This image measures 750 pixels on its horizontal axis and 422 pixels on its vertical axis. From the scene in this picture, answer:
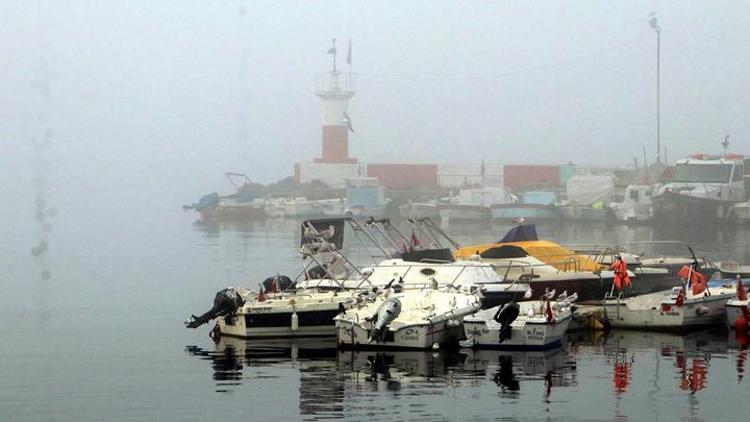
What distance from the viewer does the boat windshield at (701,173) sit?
356ft

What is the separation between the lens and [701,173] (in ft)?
360

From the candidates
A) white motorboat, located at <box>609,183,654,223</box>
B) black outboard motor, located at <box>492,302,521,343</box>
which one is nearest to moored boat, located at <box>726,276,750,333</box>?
black outboard motor, located at <box>492,302,521,343</box>

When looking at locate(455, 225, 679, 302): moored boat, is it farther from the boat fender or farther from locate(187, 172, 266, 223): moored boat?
locate(187, 172, 266, 223): moored boat

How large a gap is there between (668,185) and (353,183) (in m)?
44.8

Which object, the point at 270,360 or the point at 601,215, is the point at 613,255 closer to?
the point at 270,360

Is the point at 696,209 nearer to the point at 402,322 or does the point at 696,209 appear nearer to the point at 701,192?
the point at 701,192

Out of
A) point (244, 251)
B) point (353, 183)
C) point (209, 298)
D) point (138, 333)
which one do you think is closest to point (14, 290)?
point (209, 298)

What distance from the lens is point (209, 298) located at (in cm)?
4603

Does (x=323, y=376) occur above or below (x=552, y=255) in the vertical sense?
below

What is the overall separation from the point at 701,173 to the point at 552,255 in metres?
72.7

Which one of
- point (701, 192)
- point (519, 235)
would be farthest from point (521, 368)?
point (701, 192)

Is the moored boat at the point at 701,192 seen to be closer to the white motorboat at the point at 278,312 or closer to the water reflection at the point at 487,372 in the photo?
the water reflection at the point at 487,372

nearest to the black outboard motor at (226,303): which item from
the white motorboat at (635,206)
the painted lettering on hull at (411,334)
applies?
the painted lettering on hull at (411,334)

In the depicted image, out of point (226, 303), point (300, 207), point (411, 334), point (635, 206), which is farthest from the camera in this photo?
point (300, 207)
